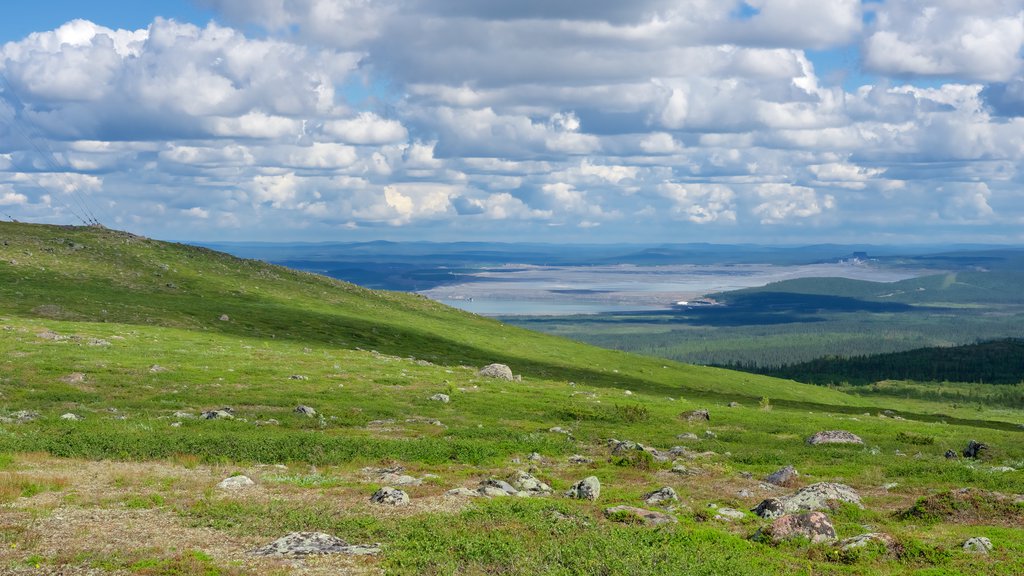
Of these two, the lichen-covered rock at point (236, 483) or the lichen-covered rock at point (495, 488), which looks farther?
the lichen-covered rock at point (495, 488)

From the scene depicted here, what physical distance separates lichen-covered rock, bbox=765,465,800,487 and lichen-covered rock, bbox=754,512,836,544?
32.2 ft

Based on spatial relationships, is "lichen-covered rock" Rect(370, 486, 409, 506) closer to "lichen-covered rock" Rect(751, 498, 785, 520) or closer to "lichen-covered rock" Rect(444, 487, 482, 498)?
"lichen-covered rock" Rect(444, 487, 482, 498)

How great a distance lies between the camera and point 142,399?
4784 centimetres

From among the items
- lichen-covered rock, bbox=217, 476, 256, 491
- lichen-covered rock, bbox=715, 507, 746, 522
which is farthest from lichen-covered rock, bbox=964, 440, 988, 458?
lichen-covered rock, bbox=217, 476, 256, 491

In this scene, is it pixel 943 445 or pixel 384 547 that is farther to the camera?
pixel 943 445

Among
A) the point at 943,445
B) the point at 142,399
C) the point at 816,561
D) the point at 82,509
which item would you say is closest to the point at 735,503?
the point at 816,561

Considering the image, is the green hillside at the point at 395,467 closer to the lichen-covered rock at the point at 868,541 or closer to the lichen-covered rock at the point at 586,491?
the lichen-covered rock at the point at 868,541

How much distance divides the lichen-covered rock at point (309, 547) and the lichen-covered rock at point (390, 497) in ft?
14.6

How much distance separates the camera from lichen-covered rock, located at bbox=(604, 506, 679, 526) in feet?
84.9

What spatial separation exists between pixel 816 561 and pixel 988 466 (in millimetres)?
22615

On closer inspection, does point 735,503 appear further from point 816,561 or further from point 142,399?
point 142,399

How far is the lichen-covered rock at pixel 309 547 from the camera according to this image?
21.9 meters

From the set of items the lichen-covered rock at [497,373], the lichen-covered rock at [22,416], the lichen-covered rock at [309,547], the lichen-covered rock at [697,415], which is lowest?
the lichen-covered rock at [697,415]

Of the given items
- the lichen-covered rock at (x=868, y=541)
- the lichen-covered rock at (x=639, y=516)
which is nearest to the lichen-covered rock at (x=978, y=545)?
the lichen-covered rock at (x=868, y=541)
